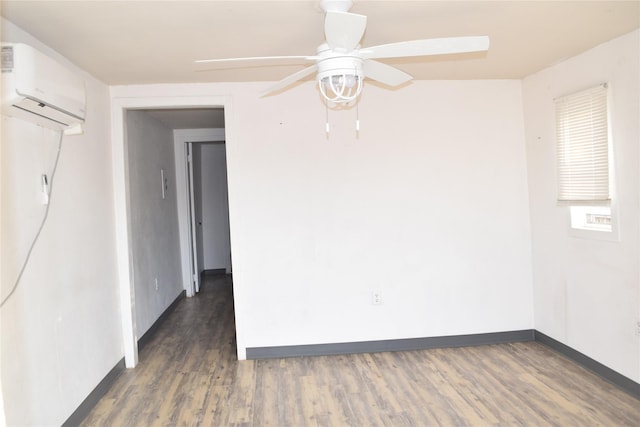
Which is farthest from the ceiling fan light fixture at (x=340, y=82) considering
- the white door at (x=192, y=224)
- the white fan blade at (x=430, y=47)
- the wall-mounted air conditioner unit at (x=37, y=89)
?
the white door at (x=192, y=224)

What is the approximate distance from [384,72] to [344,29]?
480 millimetres

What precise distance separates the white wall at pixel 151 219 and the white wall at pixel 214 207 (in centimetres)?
192

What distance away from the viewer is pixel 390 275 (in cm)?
356

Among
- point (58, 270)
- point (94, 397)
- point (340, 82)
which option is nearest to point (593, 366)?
point (340, 82)

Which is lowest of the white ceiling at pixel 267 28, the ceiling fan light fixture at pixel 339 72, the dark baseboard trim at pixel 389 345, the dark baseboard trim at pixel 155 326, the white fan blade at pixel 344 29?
the dark baseboard trim at pixel 389 345

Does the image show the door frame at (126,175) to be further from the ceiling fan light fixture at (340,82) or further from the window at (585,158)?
the window at (585,158)

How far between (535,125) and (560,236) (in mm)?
921

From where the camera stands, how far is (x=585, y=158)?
2979mm

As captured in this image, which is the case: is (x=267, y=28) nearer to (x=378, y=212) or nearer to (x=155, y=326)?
(x=378, y=212)

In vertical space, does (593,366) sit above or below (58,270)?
below

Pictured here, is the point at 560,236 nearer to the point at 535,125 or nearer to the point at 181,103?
the point at 535,125

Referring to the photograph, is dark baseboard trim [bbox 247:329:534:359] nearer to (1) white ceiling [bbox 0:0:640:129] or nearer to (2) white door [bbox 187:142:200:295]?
(1) white ceiling [bbox 0:0:640:129]

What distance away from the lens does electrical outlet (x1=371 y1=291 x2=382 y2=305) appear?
11.6ft

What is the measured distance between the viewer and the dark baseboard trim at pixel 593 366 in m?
2.70
